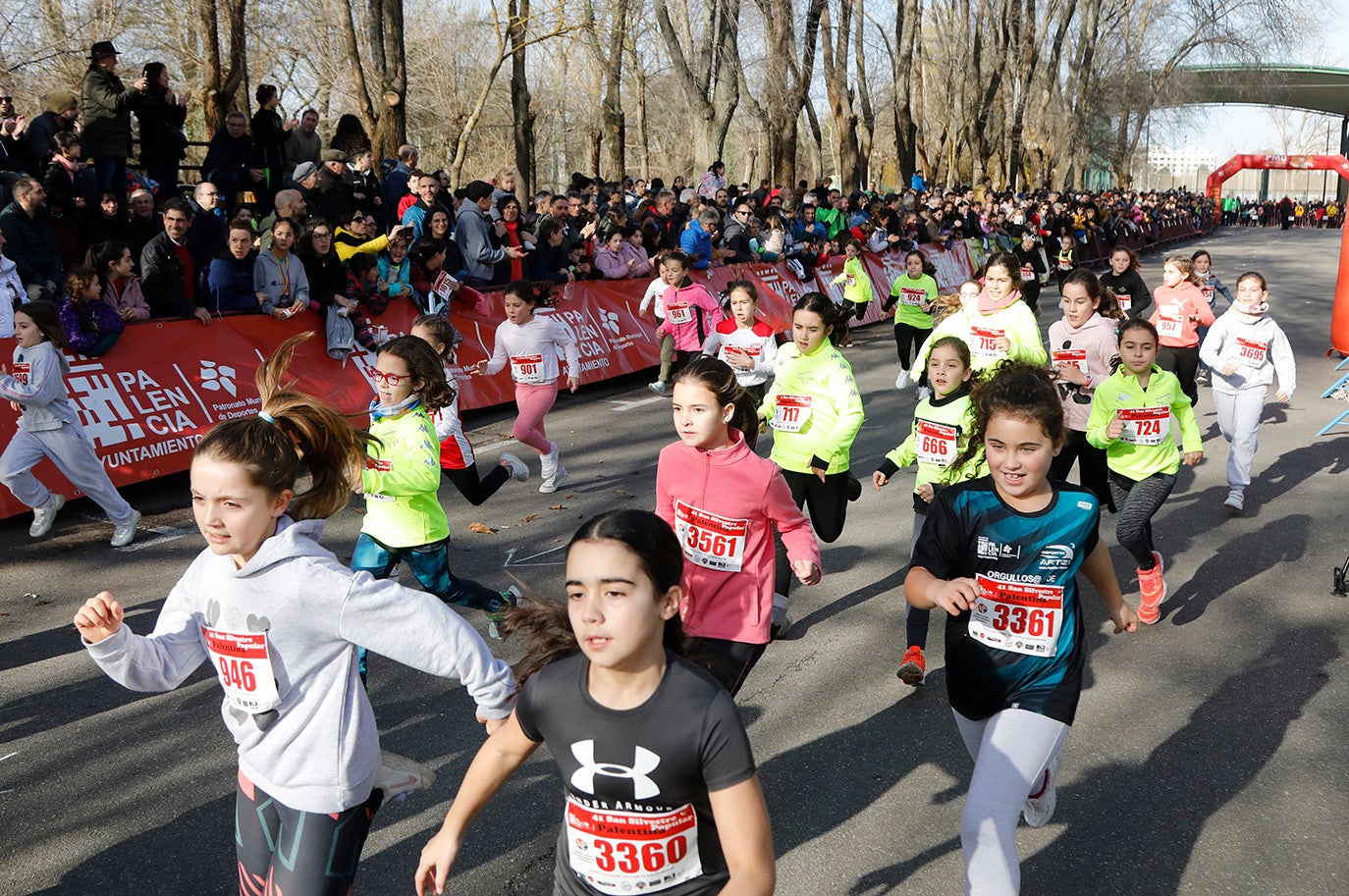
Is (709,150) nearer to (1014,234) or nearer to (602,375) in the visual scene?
(1014,234)

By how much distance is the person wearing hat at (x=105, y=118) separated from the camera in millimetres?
11000

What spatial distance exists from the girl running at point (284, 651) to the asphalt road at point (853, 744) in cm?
111

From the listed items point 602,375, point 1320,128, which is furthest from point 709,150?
point 1320,128

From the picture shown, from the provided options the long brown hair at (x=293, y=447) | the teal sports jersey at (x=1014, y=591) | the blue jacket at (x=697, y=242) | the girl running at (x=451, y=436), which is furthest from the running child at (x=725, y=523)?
the blue jacket at (x=697, y=242)

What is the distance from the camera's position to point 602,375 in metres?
13.5

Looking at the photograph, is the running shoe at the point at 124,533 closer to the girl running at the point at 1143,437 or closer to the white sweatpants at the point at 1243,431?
the girl running at the point at 1143,437

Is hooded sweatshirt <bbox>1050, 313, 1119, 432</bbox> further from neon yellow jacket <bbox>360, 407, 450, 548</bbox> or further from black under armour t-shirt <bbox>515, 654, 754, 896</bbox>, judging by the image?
black under armour t-shirt <bbox>515, 654, 754, 896</bbox>

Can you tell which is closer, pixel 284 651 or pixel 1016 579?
pixel 284 651

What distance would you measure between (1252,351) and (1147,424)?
2.86 metres

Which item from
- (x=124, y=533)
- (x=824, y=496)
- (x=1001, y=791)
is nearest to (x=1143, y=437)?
(x=824, y=496)

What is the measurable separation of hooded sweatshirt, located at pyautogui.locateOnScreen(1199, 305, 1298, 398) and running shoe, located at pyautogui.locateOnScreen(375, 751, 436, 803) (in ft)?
23.9

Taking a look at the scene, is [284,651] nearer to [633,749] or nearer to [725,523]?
[633,749]

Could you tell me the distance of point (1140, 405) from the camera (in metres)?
6.06

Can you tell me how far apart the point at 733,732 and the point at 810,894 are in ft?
5.60
